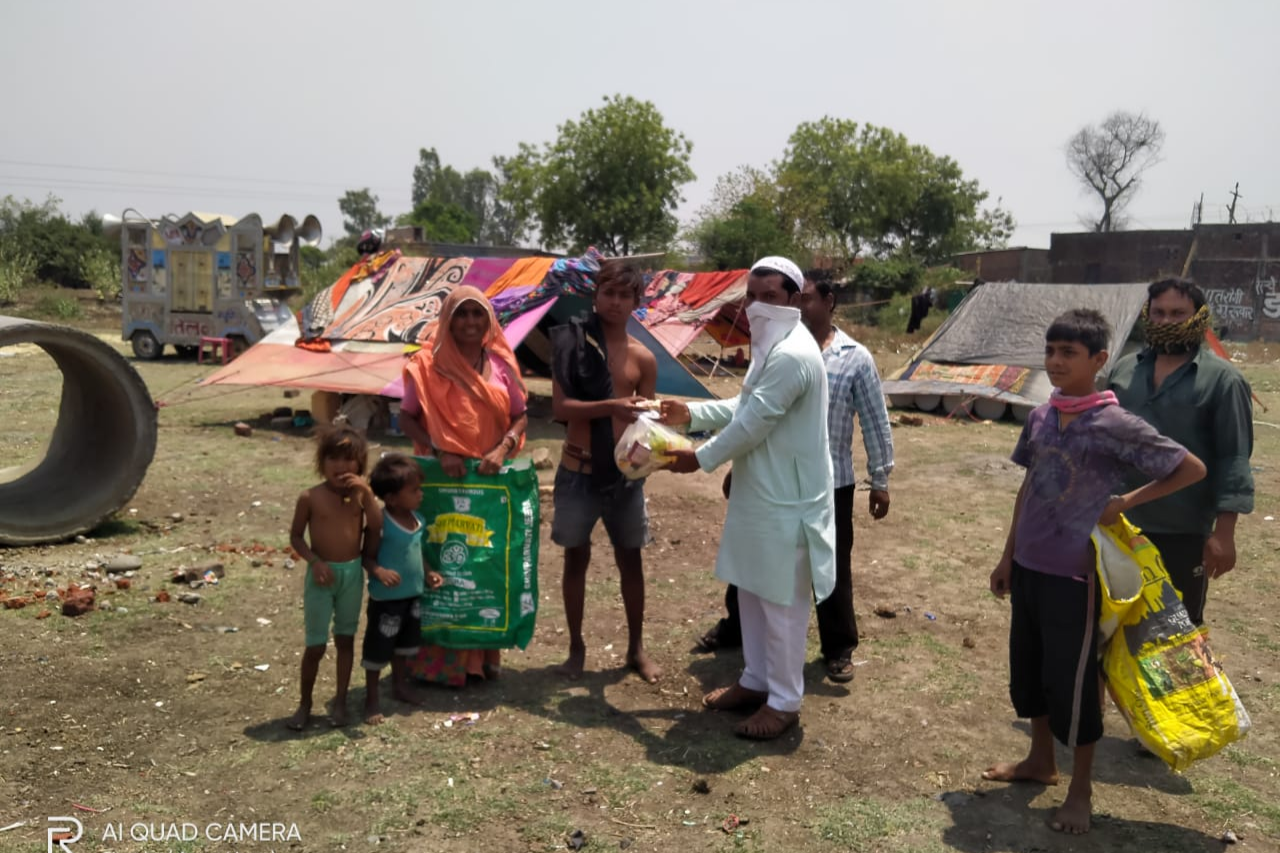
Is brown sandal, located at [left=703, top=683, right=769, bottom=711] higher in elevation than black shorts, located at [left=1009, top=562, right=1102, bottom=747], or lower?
lower

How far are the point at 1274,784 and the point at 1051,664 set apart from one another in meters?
1.08

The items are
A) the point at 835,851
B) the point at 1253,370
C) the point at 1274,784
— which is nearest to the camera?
the point at 835,851

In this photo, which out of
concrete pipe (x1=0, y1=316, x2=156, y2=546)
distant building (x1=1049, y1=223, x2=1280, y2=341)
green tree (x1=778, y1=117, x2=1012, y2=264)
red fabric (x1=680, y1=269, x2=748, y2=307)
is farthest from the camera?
green tree (x1=778, y1=117, x2=1012, y2=264)

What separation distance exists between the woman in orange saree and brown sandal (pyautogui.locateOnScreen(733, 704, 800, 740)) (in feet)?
3.87

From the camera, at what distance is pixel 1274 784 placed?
11.2ft

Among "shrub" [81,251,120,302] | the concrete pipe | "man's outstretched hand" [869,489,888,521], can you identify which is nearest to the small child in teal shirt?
"man's outstretched hand" [869,489,888,521]

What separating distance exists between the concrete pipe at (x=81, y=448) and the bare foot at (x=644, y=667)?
12.5 feet

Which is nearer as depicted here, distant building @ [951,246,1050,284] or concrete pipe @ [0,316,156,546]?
concrete pipe @ [0,316,156,546]

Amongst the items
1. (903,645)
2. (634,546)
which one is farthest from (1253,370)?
(634,546)

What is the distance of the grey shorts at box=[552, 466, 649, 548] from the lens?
4.07m

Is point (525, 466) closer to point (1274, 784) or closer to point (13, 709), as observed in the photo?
point (13, 709)

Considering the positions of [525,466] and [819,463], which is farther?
[525,466]

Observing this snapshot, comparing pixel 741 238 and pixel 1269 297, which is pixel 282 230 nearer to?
pixel 741 238

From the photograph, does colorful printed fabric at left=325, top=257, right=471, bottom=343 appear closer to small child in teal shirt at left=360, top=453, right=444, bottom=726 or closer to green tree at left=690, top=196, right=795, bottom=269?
small child in teal shirt at left=360, top=453, right=444, bottom=726
